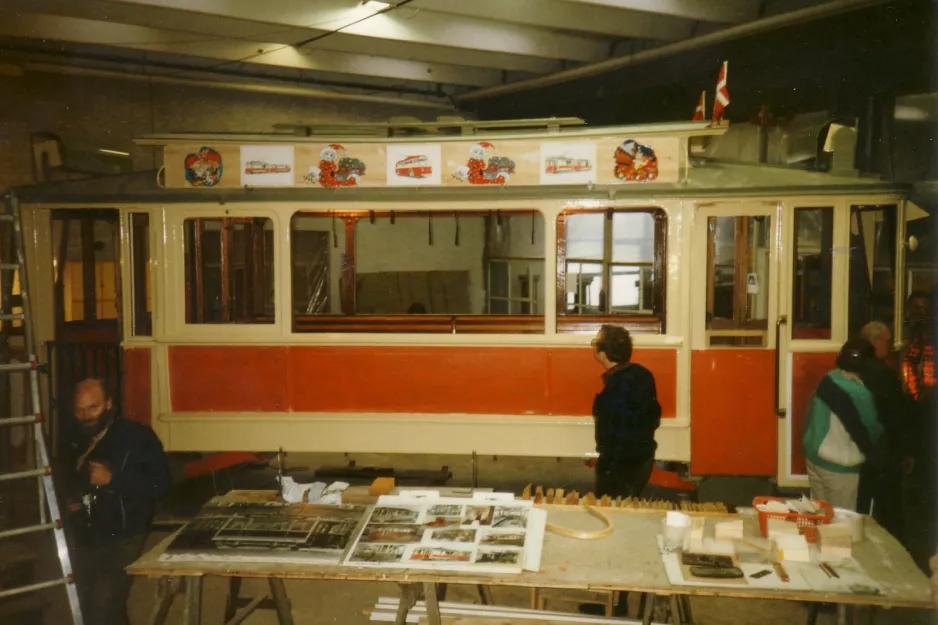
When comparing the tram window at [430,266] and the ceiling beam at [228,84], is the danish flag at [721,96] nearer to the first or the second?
the tram window at [430,266]

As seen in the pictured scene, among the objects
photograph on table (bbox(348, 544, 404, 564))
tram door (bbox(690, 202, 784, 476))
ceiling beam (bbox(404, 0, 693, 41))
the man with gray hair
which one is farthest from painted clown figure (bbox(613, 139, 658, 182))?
ceiling beam (bbox(404, 0, 693, 41))

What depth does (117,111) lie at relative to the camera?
1079 centimetres

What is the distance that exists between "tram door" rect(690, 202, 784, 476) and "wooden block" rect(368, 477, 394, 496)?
3.05 m

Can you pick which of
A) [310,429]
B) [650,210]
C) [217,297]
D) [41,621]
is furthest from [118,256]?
[650,210]

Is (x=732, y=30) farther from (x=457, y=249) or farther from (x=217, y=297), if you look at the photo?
(x=217, y=297)

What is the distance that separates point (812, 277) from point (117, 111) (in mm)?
10792

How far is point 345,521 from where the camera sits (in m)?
3.28

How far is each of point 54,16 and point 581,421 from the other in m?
8.36

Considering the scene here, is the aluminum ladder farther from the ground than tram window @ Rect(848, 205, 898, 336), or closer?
closer

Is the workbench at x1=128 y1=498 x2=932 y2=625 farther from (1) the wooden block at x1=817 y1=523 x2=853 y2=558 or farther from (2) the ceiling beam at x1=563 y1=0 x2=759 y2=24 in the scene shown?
(2) the ceiling beam at x1=563 y1=0 x2=759 y2=24

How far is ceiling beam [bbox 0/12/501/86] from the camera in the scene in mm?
8891

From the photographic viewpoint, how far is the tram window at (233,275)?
240 inches

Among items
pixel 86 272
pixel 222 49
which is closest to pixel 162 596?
pixel 86 272

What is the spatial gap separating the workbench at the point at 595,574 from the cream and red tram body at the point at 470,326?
251 centimetres
